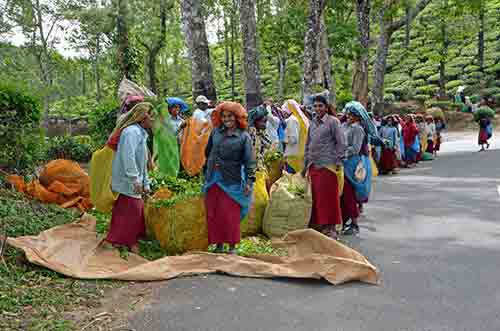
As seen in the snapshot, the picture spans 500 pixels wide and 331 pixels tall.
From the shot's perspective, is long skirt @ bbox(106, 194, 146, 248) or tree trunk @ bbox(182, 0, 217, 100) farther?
tree trunk @ bbox(182, 0, 217, 100)

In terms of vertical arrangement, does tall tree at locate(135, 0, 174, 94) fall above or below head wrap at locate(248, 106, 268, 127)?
above

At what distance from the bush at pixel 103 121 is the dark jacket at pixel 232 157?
7.29 metres

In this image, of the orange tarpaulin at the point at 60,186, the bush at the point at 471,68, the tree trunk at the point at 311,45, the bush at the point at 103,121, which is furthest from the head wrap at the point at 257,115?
the bush at the point at 471,68

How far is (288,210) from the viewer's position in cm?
664

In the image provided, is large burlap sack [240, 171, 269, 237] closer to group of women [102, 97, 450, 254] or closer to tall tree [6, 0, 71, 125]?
group of women [102, 97, 450, 254]

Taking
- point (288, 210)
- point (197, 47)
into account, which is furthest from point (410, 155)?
point (288, 210)

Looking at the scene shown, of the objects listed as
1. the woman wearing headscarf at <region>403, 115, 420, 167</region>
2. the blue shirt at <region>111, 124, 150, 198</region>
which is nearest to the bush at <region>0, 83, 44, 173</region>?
the blue shirt at <region>111, 124, 150, 198</region>

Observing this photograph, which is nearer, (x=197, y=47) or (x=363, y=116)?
(x=363, y=116)

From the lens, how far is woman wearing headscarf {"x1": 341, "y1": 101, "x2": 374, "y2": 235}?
7.01 metres

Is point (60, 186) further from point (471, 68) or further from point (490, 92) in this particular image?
point (471, 68)

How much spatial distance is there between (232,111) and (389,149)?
9.11m

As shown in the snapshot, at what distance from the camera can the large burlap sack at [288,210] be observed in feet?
21.8

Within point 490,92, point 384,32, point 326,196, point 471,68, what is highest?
point 471,68

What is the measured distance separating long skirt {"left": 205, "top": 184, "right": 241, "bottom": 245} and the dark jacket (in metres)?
0.18
